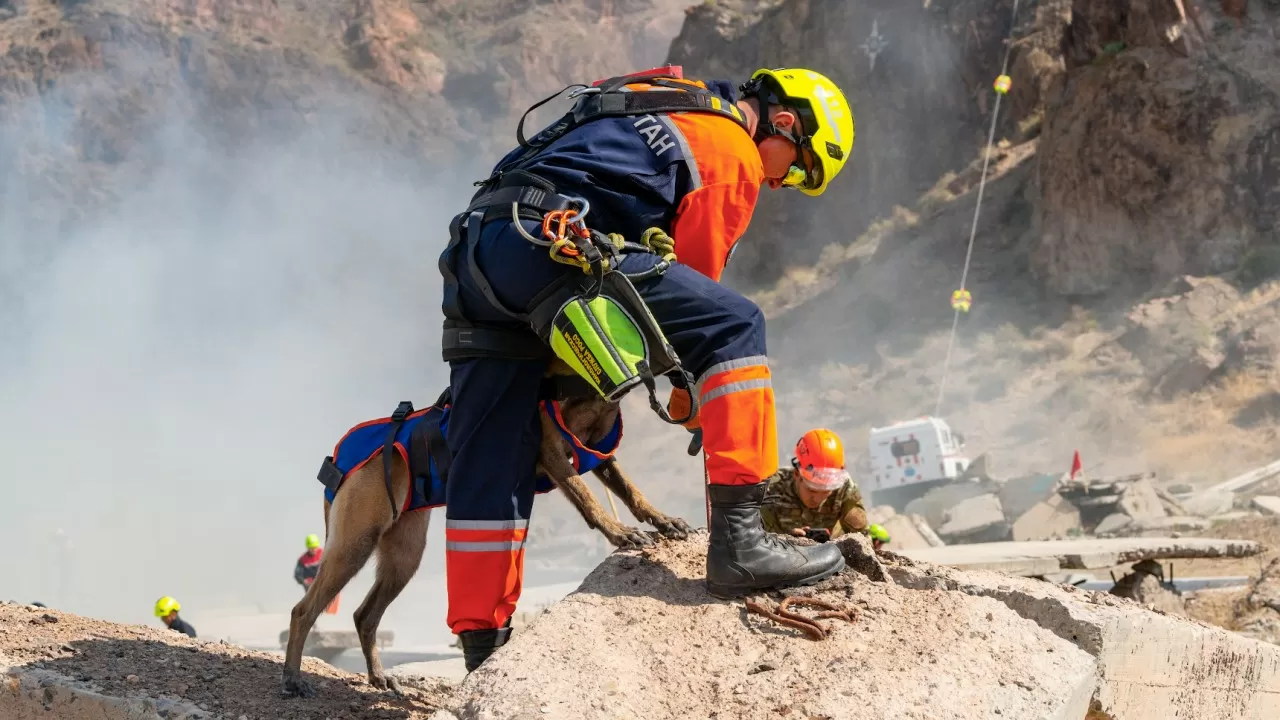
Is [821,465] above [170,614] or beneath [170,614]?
above

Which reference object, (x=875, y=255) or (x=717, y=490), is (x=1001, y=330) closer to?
(x=875, y=255)

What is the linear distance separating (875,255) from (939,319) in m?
4.31

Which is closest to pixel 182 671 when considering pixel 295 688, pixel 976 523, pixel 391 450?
pixel 295 688

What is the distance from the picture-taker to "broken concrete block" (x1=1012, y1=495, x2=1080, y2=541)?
16.6 metres

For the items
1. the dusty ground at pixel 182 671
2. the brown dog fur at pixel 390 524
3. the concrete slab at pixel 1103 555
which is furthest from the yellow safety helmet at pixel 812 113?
the concrete slab at pixel 1103 555

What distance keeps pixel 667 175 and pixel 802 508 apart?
12.9ft

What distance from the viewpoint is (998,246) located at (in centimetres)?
3259

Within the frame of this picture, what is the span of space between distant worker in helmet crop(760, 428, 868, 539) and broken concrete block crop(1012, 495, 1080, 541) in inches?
398

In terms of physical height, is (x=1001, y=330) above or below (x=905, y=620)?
above

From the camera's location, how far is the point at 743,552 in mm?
3500

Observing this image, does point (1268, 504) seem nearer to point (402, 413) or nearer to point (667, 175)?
point (402, 413)

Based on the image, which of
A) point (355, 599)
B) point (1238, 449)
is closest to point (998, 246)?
point (1238, 449)

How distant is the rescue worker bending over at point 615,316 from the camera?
11.4ft

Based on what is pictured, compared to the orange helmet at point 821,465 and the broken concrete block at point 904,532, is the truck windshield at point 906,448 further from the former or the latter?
the orange helmet at point 821,465
